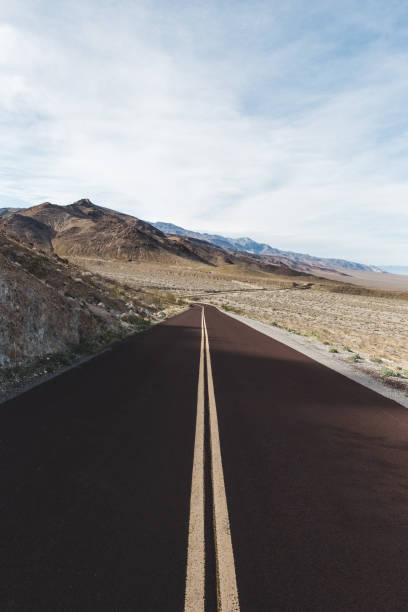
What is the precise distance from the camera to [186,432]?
16.5ft

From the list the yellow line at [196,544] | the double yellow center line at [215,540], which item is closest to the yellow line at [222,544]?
the double yellow center line at [215,540]

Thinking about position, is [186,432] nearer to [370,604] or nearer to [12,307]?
[370,604]

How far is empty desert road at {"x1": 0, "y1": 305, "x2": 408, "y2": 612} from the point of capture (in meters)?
2.37

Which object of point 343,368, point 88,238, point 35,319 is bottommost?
point 343,368

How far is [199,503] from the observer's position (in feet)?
10.9

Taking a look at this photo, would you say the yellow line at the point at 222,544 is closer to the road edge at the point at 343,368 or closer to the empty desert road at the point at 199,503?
the empty desert road at the point at 199,503

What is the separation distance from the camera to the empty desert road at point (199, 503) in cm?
237

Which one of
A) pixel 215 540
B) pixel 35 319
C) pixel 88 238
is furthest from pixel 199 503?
pixel 88 238

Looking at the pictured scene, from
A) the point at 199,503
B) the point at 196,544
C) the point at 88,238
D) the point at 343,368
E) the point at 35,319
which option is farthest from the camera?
the point at 88,238

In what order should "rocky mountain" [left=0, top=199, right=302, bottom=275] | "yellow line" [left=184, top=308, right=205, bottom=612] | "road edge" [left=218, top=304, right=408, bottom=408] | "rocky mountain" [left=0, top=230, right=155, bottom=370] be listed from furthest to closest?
1. "rocky mountain" [left=0, top=199, right=302, bottom=275]
2. "rocky mountain" [left=0, top=230, right=155, bottom=370]
3. "road edge" [left=218, top=304, right=408, bottom=408]
4. "yellow line" [left=184, top=308, right=205, bottom=612]

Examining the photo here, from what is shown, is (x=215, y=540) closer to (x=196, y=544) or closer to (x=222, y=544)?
(x=222, y=544)

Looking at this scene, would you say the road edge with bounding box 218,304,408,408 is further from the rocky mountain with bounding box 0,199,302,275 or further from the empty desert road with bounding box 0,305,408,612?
the rocky mountain with bounding box 0,199,302,275

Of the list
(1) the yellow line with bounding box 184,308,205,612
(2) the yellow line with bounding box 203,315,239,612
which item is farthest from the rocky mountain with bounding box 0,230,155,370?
(2) the yellow line with bounding box 203,315,239,612

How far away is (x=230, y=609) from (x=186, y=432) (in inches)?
113
